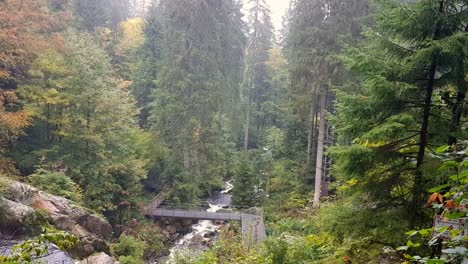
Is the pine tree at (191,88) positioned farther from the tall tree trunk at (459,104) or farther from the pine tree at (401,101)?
the tall tree trunk at (459,104)

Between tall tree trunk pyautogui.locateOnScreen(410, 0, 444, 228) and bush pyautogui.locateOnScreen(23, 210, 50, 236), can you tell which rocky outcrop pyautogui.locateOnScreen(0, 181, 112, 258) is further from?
tall tree trunk pyautogui.locateOnScreen(410, 0, 444, 228)

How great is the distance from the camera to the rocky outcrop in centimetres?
879

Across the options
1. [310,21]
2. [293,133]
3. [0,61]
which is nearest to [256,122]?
[293,133]

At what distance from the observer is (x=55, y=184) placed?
1164 cm

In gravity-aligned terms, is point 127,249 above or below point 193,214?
below

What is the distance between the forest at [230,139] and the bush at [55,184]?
71mm

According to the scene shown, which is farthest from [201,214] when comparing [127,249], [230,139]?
[230,139]

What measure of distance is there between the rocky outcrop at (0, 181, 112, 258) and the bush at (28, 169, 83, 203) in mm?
817

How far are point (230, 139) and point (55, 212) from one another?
66.4 feet

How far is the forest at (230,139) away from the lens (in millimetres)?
4766

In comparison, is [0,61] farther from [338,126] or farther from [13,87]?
[338,126]

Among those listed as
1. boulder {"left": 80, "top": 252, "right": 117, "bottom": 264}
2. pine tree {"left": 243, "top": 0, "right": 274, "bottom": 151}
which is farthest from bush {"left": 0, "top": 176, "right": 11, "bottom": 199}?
pine tree {"left": 243, "top": 0, "right": 274, "bottom": 151}

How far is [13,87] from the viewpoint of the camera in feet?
51.6

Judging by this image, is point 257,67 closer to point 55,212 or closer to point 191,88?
point 191,88
